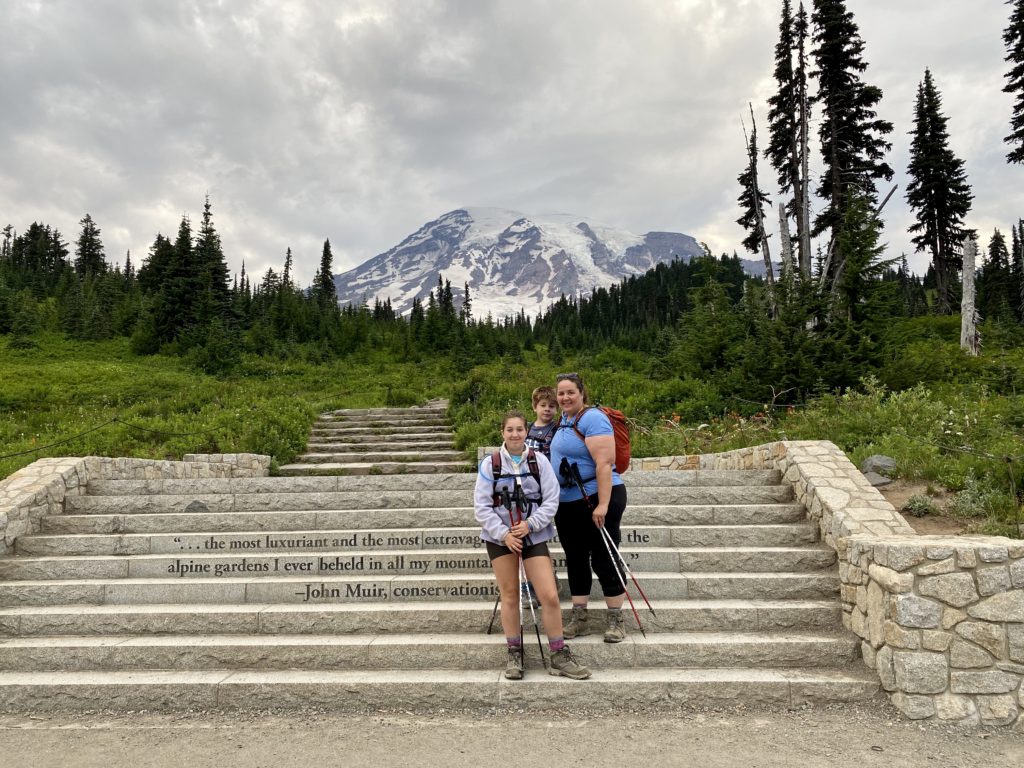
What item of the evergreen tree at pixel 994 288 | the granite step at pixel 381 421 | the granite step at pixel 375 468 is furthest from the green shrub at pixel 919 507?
the evergreen tree at pixel 994 288

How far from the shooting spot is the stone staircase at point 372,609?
4207 mm

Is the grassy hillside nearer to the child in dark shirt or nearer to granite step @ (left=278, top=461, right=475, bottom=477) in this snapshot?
granite step @ (left=278, top=461, right=475, bottom=477)

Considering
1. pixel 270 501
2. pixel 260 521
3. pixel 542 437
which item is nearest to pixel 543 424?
pixel 542 437

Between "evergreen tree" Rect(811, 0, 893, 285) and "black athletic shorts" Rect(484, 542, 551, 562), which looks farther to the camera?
"evergreen tree" Rect(811, 0, 893, 285)

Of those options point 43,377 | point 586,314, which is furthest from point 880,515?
point 586,314

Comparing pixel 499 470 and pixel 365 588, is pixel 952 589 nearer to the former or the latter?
pixel 499 470

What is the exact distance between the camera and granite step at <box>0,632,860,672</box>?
4414mm

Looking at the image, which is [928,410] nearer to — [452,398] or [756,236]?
[452,398]

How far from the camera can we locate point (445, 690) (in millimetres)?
4156

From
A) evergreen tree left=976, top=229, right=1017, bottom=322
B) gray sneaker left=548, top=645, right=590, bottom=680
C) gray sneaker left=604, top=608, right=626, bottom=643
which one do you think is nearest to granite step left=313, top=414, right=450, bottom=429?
gray sneaker left=604, top=608, right=626, bottom=643

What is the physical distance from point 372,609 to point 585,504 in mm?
1991

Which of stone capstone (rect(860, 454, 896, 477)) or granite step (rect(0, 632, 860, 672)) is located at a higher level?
stone capstone (rect(860, 454, 896, 477))

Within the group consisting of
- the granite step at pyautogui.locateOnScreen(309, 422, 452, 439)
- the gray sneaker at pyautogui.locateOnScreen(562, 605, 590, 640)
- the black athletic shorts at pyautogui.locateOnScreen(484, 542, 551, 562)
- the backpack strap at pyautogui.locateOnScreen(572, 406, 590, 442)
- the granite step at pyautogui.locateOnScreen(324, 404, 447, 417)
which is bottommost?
the gray sneaker at pyautogui.locateOnScreen(562, 605, 590, 640)

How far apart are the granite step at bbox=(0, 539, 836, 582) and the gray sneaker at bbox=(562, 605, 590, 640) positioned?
85 centimetres
